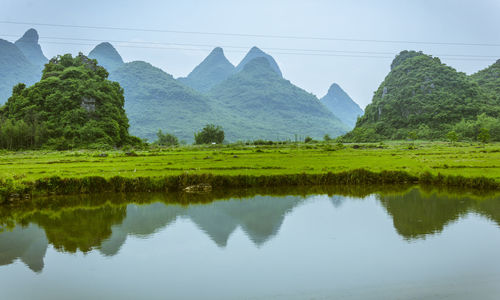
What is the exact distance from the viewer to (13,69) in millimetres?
156250

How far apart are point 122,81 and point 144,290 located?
173 m

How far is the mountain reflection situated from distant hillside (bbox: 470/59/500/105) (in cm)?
10952

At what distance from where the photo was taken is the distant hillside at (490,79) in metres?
111

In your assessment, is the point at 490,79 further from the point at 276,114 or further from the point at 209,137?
the point at 209,137

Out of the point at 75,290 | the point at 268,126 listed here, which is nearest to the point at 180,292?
the point at 75,290

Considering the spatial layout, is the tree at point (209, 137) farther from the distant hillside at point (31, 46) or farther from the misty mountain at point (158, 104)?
the distant hillside at point (31, 46)

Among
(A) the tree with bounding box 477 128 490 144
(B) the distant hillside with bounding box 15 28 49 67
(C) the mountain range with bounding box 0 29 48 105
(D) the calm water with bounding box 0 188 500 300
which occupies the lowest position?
(D) the calm water with bounding box 0 188 500 300

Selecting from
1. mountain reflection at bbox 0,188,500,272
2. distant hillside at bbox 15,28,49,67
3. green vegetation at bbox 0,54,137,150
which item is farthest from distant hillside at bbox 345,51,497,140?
distant hillside at bbox 15,28,49,67

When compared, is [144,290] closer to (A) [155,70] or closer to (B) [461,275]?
(B) [461,275]

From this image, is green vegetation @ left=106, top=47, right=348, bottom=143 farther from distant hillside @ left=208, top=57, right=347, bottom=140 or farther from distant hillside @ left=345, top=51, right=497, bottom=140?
distant hillside @ left=345, top=51, right=497, bottom=140

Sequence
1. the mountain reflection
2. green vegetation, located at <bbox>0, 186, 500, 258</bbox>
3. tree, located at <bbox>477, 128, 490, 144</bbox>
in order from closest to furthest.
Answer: the mountain reflection
green vegetation, located at <bbox>0, 186, 500, 258</bbox>
tree, located at <bbox>477, 128, 490, 144</bbox>

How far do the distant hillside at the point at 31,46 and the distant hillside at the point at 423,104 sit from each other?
585ft

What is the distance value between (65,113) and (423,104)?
309ft

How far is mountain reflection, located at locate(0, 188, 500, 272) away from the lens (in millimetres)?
10750
